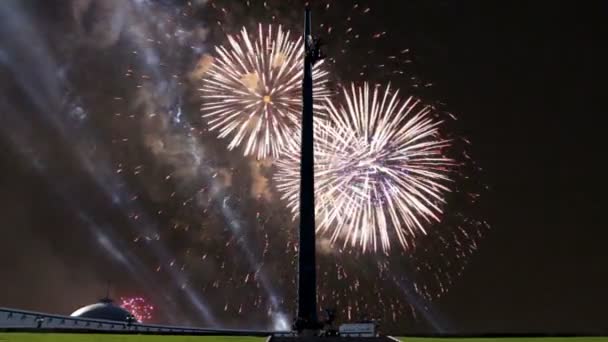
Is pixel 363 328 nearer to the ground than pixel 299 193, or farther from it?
nearer to the ground

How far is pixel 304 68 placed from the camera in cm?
6306

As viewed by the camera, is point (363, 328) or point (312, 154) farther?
point (312, 154)

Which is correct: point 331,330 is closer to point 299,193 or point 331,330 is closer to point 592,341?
point 299,193

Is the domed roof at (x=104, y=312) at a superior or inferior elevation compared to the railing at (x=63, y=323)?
superior

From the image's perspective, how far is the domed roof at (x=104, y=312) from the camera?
15038 cm

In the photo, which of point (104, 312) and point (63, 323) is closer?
point (63, 323)

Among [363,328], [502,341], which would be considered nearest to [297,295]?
[363,328]

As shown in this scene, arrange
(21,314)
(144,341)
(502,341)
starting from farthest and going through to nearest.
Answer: (21,314) → (502,341) → (144,341)

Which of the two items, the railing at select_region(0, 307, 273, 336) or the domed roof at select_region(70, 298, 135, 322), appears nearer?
the railing at select_region(0, 307, 273, 336)

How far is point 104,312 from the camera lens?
151750 millimetres

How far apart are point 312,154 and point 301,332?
16644mm

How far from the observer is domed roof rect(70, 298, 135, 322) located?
150375mm

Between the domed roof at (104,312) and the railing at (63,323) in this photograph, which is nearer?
the railing at (63,323)

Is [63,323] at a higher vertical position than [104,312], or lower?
lower
